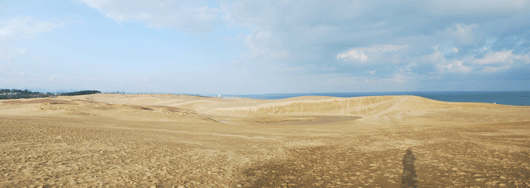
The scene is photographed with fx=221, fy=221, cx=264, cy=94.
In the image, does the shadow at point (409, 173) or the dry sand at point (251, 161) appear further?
the shadow at point (409, 173)

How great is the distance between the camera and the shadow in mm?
5465

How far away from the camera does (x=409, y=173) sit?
621cm

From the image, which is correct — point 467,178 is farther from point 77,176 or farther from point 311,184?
point 77,176

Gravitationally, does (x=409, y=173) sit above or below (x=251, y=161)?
above

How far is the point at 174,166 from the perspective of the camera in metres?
6.56

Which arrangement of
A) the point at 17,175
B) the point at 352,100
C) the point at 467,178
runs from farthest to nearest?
the point at 352,100 → the point at 467,178 → the point at 17,175

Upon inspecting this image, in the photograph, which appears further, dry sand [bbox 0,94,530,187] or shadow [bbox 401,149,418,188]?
shadow [bbox 401,149,418,188]

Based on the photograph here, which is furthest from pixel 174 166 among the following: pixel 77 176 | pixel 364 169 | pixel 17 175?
pixel 364 169

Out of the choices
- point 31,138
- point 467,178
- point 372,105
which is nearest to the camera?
point 467,178

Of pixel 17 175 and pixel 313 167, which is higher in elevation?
pixel 17 175

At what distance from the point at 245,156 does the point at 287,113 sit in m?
27.6

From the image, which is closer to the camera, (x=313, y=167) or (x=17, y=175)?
(x=17, y=175)

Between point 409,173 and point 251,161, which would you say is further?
point 251,161

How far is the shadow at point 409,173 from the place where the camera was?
5.46 metres
